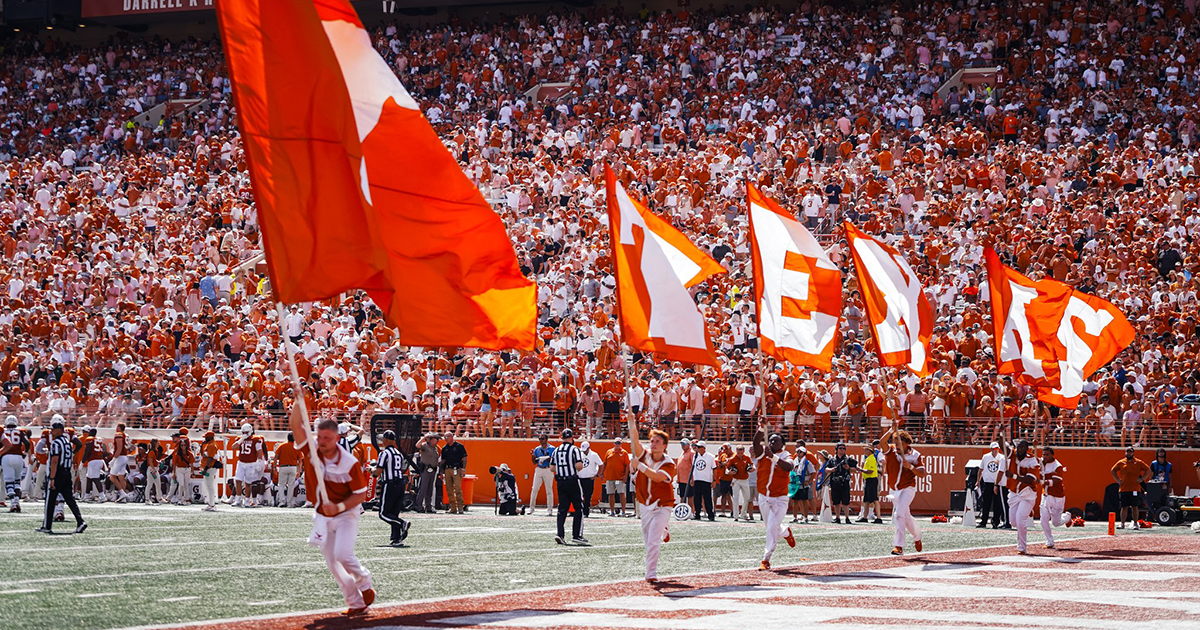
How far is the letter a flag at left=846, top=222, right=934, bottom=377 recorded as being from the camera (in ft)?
63.8

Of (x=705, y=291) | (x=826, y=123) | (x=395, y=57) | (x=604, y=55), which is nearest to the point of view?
(x=705, y=291)

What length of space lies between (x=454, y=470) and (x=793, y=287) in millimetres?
9455

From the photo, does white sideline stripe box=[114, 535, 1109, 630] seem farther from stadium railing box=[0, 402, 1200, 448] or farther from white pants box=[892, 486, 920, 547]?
stadium railing box=[0, 402, 1200, 448]

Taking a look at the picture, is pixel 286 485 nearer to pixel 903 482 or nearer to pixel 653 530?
pixel 903 482

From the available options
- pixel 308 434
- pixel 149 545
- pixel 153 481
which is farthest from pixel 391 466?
pixel 153 481

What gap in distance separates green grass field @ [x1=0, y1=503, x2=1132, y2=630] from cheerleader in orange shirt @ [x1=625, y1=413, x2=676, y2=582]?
1.72ft

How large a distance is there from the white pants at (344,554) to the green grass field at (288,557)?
0.67m

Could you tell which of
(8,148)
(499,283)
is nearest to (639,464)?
(499,283)

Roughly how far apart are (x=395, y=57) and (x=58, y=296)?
13643 millimetres

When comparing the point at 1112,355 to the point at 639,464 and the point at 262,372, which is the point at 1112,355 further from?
the point at 262,372

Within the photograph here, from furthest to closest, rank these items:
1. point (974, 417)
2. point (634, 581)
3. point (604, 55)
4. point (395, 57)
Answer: point (395, 57) → point (604, 55) → point (974, 417) → point (634, 581)

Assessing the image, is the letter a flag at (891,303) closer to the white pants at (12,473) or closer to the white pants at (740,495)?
the white pants at (740,495)

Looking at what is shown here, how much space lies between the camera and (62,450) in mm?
18875

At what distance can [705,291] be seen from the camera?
29406 millimetres
